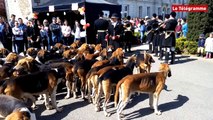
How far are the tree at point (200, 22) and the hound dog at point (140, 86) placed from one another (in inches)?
338

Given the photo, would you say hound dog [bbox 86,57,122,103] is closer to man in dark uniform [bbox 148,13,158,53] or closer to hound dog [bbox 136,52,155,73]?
hound dog [bbox 136,52,155,73]

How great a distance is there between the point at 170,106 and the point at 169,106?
0.02 meters

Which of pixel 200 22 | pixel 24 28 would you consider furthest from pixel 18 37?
pixel 200 22

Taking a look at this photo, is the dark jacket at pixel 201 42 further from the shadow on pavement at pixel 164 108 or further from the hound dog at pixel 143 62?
the shadow on pavement at pixel 164 108

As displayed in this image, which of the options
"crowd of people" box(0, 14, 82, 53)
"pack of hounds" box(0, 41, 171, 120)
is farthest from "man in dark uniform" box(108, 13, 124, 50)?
"pack of hounds" box(0, 41, 171, 120)

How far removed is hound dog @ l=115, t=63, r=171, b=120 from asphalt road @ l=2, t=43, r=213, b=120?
34cm

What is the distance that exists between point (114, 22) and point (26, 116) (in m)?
8.26

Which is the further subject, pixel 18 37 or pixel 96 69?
pixel 18 37

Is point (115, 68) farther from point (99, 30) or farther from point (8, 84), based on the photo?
point (99, 30)

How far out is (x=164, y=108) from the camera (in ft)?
21.1

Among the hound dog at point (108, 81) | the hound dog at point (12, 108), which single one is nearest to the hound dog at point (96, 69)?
the hound dog at point (108, 81)

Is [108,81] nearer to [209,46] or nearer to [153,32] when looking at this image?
[209,46]

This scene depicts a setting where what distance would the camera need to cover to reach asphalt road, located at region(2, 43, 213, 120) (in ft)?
19.5

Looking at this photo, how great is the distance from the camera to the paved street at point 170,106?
5945 mm
